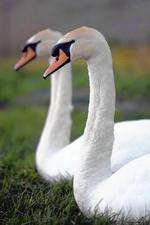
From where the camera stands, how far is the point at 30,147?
7.99 metres

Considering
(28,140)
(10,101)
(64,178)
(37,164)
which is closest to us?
(64,178)

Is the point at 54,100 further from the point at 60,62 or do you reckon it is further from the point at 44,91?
the point at 44,91

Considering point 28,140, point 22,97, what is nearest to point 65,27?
point 22,97

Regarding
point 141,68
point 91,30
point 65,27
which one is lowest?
point 141,68

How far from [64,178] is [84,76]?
8.80 meters

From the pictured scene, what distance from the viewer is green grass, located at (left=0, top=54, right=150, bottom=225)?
4470 millimetres

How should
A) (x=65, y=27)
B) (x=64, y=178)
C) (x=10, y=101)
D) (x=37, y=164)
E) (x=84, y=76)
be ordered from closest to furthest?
(x=64, y=178)
(x=37, y=164)
(x=10, y=101)
(x=84, y=76)
(x=65, y=27)

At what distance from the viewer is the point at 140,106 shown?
11.3 meters

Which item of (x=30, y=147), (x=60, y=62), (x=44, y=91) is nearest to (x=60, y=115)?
(x=30, y=147)

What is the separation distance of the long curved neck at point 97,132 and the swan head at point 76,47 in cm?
7

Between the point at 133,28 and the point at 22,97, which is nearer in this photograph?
the point at 22,97

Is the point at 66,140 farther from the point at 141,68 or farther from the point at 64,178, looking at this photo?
the point at 141,68

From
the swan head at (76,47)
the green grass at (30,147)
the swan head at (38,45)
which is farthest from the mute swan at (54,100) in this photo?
the swan head at (76,47)

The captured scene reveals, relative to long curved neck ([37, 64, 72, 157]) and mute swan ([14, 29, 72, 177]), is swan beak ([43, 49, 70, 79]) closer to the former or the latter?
mute swan ([14, 29, 72, 177])
